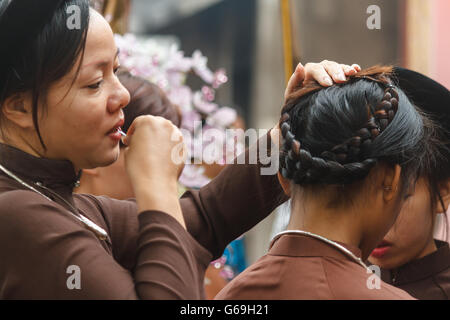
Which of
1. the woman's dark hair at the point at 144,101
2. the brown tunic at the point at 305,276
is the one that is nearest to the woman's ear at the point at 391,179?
the brown tunic at the point at 305,276

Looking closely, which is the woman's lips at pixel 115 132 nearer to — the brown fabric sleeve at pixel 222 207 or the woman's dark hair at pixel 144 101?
the brown fabric sleeve at pixel 222 207

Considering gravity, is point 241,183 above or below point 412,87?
below

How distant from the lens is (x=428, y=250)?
191cm

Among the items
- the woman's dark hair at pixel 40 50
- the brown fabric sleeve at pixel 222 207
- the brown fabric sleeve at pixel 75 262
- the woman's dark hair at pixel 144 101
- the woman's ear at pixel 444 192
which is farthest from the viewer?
the woman's dark hair at pixel 144 101

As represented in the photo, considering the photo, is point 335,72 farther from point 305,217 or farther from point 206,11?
point 206,11

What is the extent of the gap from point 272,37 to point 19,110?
4.10 m

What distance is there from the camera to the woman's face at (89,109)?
125cm

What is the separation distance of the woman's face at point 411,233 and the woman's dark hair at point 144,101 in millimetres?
805

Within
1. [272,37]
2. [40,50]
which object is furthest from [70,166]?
[272,37]

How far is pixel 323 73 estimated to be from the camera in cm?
144

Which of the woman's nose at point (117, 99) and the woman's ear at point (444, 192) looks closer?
the woman's nose at point (117, 99)

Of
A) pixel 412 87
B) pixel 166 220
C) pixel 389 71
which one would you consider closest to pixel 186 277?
pixel 166 220

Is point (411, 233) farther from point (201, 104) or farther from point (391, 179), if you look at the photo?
point (201, 104)

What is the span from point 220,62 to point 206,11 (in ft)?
1.33
